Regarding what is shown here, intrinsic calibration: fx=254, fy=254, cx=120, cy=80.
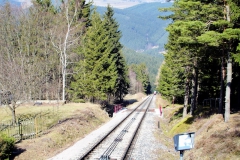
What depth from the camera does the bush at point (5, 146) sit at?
1190 centimetres

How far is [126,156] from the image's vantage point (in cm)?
1389

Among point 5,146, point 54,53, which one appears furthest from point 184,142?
point 54,53

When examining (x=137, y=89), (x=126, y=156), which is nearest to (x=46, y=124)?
(x=126, y=156)

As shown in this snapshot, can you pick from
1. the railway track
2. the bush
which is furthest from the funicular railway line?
the bush

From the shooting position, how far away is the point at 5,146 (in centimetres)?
1205

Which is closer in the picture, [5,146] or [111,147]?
[5,146]

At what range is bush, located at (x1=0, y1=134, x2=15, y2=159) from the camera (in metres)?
11.9

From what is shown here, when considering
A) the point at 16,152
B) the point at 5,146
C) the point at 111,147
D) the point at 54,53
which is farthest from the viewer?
the point at 54,53

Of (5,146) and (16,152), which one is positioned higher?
(5,146)

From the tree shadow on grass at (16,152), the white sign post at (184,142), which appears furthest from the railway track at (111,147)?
the white sign post at (184,142)

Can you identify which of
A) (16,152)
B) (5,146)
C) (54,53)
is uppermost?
(54,53)

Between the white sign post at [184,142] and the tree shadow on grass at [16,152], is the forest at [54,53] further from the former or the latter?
the white sign post at [184,142]

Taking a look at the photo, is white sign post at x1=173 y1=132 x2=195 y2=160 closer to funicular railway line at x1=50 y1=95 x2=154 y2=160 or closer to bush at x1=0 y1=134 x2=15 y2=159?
funicular railway line at x1=50 y1=95 x2=154 y2=160

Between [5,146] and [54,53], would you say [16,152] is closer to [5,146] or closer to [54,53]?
[5,146]
